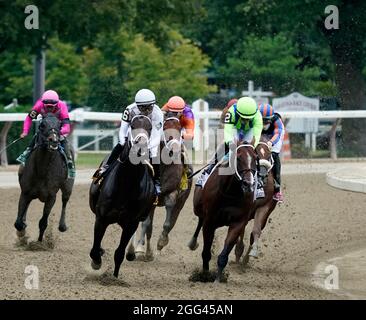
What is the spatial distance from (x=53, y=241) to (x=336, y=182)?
21.6ft

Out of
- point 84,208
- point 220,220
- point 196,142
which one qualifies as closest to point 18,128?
point 196,142

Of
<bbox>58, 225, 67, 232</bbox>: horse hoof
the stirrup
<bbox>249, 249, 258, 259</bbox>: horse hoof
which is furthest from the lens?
<bbox>58, 225, 67, 232</bbox>: horse hoof

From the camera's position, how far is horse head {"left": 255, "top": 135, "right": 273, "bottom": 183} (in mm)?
13914

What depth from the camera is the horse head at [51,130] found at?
14258mm

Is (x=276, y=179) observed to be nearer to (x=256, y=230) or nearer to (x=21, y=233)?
(x=256, y=230)

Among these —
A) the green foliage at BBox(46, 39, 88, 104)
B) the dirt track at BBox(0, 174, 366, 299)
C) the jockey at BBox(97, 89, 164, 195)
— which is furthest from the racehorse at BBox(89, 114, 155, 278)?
the green foliage at BBox(46, 39, 88, 104)

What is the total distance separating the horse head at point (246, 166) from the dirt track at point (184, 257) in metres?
1.03

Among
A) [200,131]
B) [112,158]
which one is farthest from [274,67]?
[112,158]

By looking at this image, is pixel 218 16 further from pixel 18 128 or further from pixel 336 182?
pixel 336 182

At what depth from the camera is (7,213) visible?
1864cm

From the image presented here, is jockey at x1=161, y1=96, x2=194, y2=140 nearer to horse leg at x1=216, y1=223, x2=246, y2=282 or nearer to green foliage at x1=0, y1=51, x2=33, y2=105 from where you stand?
horse leg at x1=216, y1=223, x2=246, y2=282

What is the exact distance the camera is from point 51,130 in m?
14.3

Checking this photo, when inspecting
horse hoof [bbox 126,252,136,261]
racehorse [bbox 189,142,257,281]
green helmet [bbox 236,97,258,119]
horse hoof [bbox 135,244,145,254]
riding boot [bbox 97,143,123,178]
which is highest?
green helmet [bbox 236,97,258,119]

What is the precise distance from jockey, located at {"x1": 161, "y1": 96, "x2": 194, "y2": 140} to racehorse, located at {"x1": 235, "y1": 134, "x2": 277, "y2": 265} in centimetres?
91
